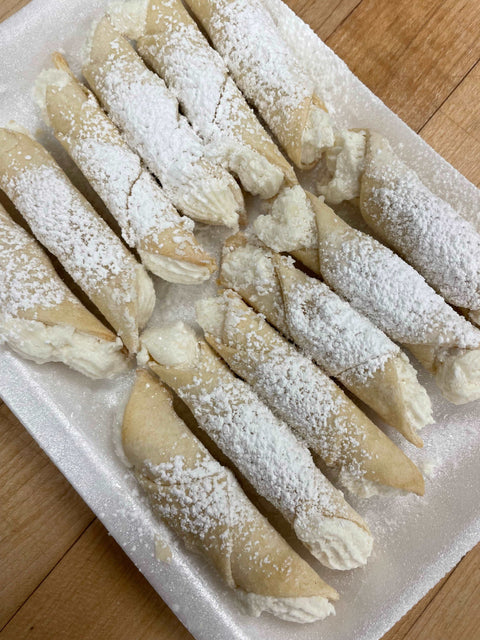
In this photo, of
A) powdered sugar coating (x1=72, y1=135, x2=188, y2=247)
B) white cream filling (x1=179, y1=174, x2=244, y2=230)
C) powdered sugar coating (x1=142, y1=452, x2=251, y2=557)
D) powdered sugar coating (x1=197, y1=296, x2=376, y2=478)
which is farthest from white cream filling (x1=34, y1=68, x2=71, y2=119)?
powdered sugar coating (x1=142, y1=452, x2=251, y2=557)

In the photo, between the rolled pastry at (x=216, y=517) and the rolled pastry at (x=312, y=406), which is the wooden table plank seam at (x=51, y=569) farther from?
the rolled pastry at (x=312, y=406)

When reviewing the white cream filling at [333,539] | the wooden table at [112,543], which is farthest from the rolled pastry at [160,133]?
the white cream filling at [333,539]

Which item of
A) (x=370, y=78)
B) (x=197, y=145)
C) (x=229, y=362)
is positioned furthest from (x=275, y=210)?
(x=370, y=78)

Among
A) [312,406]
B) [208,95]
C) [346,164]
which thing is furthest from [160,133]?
[312,406]

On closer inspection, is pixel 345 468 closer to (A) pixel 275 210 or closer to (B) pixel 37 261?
(A) pixel 275 210

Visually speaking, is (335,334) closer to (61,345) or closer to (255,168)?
(255,168)

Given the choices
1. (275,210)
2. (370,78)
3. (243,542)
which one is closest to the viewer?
(243,542)

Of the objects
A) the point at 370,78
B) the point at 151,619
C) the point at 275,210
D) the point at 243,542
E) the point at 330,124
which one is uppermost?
the point at 370,78
